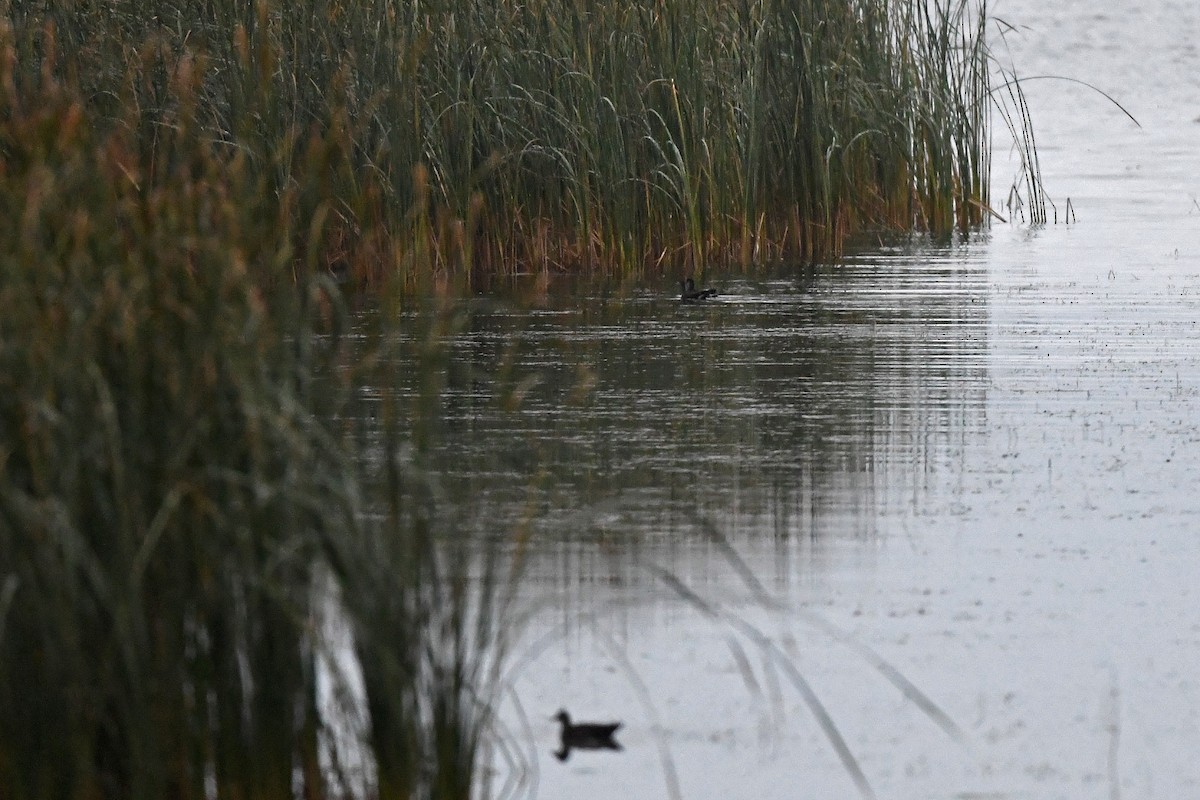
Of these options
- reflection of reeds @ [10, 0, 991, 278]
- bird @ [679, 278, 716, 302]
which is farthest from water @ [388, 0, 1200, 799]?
reflection of reeds @ [10, 0, 991, 278]

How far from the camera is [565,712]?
12.7 feet

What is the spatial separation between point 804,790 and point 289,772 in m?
0.90

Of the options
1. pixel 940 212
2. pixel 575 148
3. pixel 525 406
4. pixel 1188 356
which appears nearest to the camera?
pixel 525 406

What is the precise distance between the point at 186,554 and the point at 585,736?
956 mm

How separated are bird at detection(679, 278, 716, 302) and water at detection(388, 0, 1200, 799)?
0.64 feet

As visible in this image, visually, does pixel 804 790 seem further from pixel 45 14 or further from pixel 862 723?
pixel 45 14

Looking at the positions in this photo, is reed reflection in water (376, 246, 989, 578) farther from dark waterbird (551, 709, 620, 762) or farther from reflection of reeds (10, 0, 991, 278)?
reflection of reeds (10, 0, 991, 278)

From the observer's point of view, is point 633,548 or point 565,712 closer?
point 565,712

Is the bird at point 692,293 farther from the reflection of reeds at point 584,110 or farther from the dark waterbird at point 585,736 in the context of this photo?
the dark waterbird at point 585,736

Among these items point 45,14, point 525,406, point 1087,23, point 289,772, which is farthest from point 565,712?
point 1087,23

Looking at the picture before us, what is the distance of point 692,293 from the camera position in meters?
10.2

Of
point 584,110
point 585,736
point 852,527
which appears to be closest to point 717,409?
point 852,527

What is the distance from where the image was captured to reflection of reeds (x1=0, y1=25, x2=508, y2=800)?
2988mm

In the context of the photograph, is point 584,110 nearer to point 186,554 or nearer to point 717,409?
point 717,409
